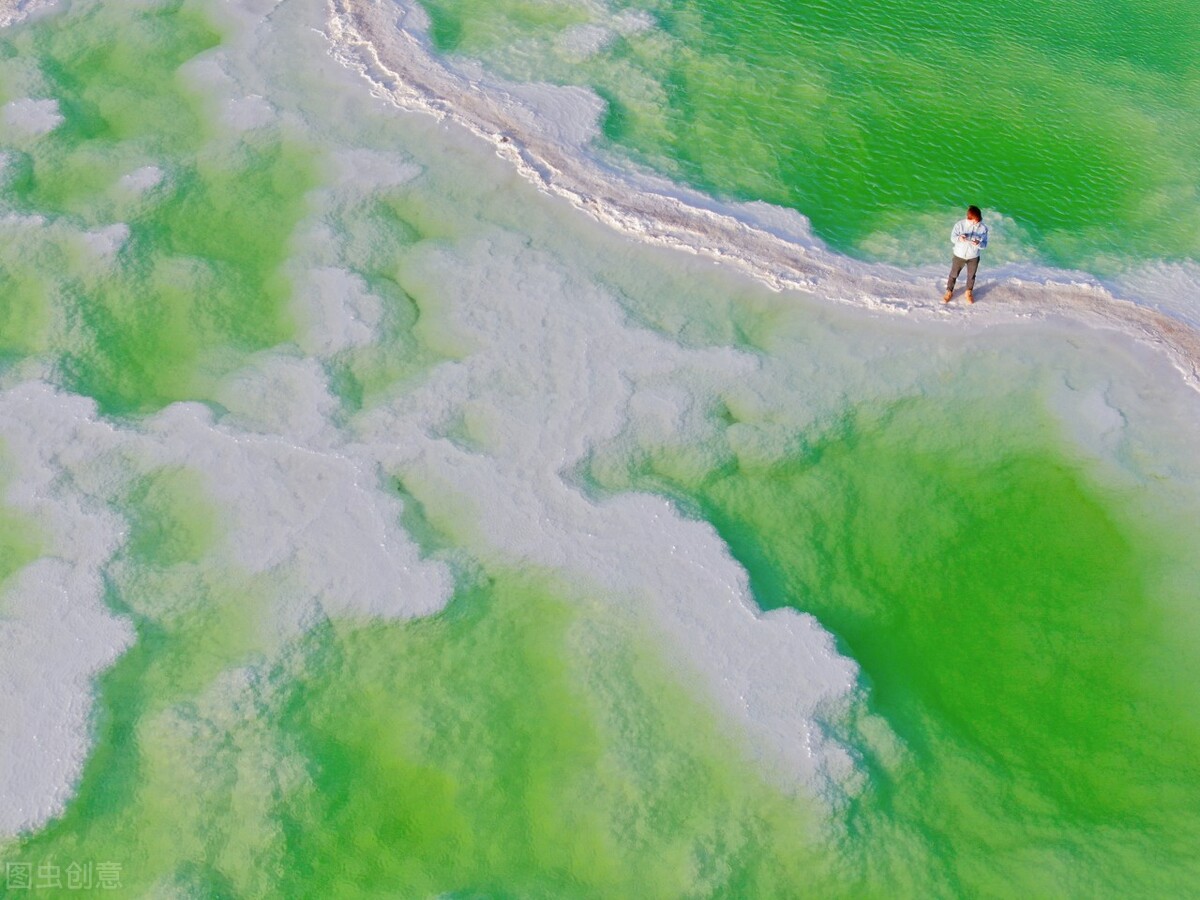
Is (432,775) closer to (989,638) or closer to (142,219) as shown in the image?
(989,638)

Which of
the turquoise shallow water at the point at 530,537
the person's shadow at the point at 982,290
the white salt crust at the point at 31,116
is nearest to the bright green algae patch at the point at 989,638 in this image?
the turquoise shallow water at the point at 530,537

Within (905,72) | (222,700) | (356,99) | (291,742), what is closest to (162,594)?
(222,700)

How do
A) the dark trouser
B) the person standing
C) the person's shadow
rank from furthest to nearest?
the person's shadow < the dark trouser < the person standing

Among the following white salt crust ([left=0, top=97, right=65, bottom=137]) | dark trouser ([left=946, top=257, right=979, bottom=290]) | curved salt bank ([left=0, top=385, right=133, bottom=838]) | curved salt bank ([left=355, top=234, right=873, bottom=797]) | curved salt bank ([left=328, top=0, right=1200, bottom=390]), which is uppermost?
dark trouser ([left=946, top=257, right=979, bottom=290])

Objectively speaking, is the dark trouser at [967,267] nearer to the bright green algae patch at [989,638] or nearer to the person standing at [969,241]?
the person standing at [969,241]

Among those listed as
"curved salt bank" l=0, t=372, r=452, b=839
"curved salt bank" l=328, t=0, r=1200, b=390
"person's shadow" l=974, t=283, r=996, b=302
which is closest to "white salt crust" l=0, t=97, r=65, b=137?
"curved salt bank" l=328, t=0, r=1200, b=390

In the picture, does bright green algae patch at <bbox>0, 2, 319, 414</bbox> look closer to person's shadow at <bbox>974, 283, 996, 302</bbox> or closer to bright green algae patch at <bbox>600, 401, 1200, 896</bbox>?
bright green algae patch at <bbox>600, 401, 1200, 896</bbox>

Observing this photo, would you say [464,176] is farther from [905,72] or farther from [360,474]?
[905,72]

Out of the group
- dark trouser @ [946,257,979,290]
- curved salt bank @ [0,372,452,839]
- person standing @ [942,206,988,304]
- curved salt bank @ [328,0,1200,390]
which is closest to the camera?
curved salt bank @ [0,372,452,839]
